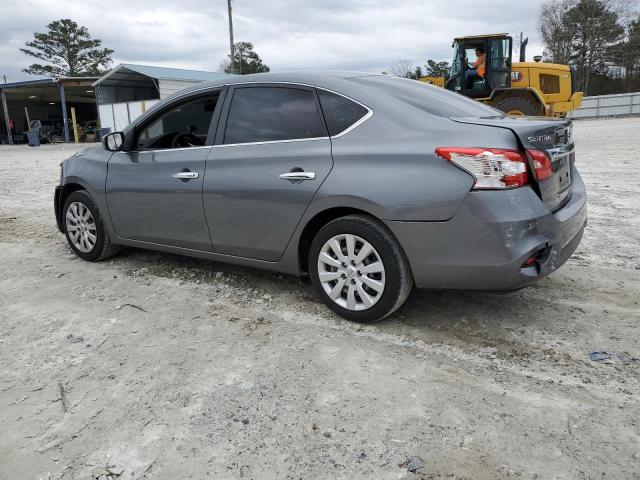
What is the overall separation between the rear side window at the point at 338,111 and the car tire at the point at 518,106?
1220 cm

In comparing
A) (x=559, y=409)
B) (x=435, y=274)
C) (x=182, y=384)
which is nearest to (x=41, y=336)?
(x=182, y=384)

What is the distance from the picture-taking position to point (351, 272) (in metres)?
3.34

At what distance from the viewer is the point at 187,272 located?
462 centimetres

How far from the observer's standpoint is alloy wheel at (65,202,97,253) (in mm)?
4859

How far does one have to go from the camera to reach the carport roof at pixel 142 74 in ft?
88.4

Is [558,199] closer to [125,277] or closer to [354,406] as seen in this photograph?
[354,406]

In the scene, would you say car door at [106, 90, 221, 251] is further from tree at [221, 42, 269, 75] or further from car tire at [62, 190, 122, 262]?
tree at [221, 42, 269, 75]

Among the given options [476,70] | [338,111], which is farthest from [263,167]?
[476,70]

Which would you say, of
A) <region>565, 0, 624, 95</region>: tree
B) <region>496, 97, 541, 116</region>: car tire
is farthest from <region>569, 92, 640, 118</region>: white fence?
<region>496, 97, 541, 116</region>: car tire

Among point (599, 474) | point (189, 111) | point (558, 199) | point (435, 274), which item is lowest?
point (599, 474)

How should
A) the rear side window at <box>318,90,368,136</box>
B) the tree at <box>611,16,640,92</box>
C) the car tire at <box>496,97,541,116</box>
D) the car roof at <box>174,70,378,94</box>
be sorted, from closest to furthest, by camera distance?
the rear side window at <box>318,90,368,136</box> → the car roof at <box>174,70,378,94</box> → the car tire at <box>496,97,541,116</box> → the tree at <box>611,16,640,92</box>

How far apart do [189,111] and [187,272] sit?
4.66ft

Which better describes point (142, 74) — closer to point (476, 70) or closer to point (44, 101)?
point (476, 70)

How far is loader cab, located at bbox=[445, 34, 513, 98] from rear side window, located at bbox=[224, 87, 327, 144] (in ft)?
37.8
